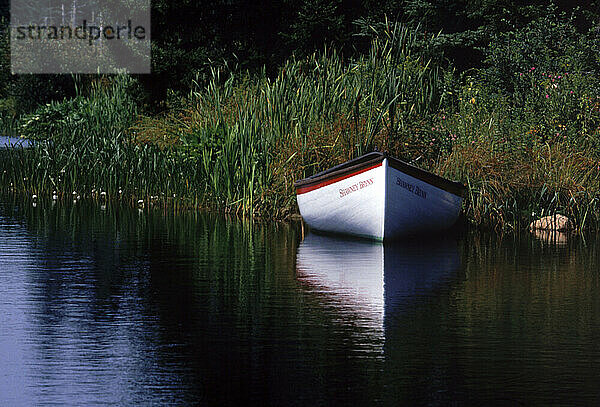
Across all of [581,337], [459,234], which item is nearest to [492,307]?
[581,337]

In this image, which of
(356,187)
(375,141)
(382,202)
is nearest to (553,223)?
(375,141)

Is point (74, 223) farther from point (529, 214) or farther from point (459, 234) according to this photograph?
point (529, 214)

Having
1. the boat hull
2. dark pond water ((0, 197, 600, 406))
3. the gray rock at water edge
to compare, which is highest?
the boat hull

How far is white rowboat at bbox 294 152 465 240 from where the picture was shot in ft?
62.6

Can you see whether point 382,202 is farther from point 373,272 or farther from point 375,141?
point 373,272

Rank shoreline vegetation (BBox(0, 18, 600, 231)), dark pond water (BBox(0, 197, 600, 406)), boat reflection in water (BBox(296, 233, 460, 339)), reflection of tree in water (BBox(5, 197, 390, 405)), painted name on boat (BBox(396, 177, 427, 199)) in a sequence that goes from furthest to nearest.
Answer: shoreline vegetation (BBox(0, 18, 600, 231)), painted name on boat (BBox(396, 177, 427, 199)), boat reflection in water (BBox(296, 233, 460, 339)), reflection of tree in water (BBox(5, 197, 390, 405)), dark pond water (BBox(0, 197, 600, 406))

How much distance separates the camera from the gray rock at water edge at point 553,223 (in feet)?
70.1

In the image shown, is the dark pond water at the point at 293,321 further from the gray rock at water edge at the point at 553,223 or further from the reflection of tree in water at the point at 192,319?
the gray rock at water edge at the point at 553,223

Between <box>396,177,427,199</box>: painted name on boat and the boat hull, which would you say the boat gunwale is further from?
<box>396,177,427,199</box>: painted name on boat

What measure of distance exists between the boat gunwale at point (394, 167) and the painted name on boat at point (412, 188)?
0.15 meters

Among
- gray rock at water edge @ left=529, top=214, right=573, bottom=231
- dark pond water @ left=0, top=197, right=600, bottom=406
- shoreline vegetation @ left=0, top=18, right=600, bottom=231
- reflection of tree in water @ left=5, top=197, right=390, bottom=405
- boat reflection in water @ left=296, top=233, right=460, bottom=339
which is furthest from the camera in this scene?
shoreline vegetation @ left=0, top=18, right=600, bottom=231

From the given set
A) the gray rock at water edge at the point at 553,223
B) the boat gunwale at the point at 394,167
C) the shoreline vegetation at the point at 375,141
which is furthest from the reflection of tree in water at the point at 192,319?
the gray rock at water edge at the point at 553,223

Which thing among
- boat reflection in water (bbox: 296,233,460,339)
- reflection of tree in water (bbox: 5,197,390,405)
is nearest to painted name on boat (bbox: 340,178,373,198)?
boat reflection in water (bbox: 296,233,460,339)

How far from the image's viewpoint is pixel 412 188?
1931 centimetres
